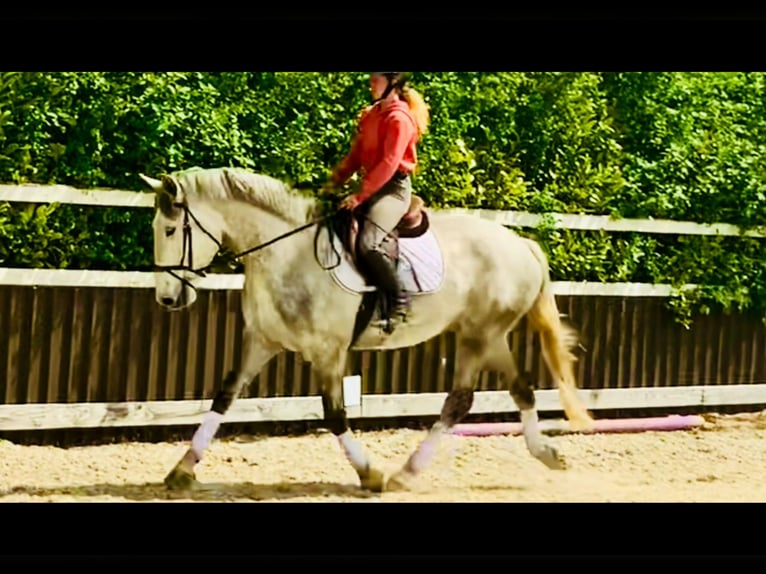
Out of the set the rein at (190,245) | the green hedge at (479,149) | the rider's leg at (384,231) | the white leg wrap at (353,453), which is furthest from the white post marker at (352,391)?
the green hedge at (479,149)

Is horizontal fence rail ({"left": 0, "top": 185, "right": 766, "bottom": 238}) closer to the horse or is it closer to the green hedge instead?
the green hedge

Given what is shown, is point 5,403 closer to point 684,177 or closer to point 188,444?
point 188,444

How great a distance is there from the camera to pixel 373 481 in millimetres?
A: 5156

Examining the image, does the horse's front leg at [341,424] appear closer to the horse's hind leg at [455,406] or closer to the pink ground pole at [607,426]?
the horse's hind leg at [455,406]

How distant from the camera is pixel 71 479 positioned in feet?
16.6

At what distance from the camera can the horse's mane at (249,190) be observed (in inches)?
196

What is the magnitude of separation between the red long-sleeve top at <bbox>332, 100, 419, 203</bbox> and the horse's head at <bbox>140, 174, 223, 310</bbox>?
0.59m

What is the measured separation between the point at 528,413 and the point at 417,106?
1367 mm

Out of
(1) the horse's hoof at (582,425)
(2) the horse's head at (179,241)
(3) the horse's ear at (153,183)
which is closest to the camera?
(2) the horse's head at (179,241)

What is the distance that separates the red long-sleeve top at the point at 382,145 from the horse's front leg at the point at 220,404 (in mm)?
728

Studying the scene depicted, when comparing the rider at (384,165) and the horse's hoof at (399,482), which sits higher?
the rider at (384,165)

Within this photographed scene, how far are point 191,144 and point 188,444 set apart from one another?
1235 mm

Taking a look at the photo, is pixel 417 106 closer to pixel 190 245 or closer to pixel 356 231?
pixel 356 231
